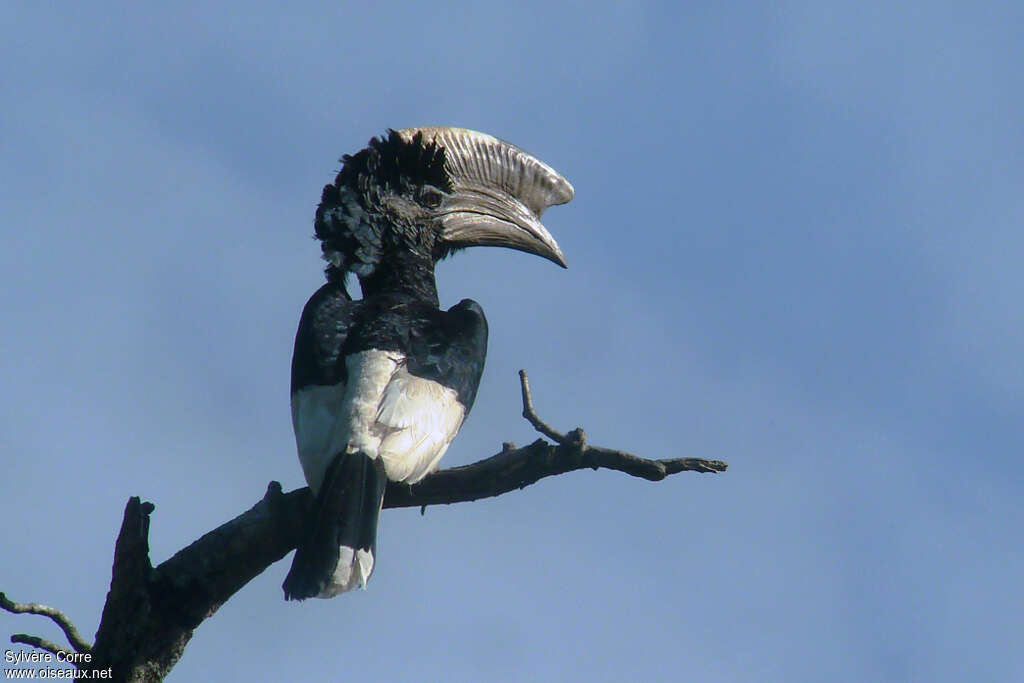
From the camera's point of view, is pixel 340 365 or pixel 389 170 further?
pixel 389 170

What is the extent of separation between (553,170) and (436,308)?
5.32ft

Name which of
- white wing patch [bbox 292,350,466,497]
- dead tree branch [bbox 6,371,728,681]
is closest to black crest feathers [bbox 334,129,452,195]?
white wing patch [bbox 292,350,466,497]

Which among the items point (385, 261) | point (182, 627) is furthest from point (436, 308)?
point (182, 627)

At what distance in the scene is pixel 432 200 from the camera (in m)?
8.45

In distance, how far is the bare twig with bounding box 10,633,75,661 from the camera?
5.37m

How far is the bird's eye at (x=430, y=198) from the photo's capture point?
8.40 m

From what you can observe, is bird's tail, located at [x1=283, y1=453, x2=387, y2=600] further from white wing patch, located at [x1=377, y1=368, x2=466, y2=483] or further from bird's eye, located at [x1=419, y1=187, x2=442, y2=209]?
bird's eye, located at [x1=419, y1=187, x2=442, y2=209]

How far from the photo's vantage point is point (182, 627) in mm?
5547

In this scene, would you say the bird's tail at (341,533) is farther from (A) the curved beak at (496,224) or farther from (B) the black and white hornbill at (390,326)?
(A) the curved beak at (496,224)

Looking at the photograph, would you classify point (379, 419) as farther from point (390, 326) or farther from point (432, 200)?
point (432, 200)

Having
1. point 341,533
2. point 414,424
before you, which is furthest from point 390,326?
point 341,533

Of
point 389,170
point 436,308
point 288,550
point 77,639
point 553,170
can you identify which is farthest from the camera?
point 553,170

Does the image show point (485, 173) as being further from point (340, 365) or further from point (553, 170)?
point (340, 365)

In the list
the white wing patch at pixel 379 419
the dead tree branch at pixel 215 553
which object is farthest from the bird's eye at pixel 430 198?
the dead tree branch at pixel 215 553
